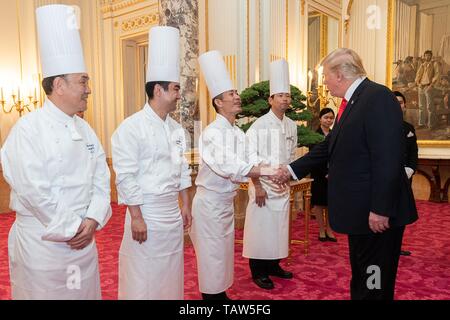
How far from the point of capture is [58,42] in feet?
6.26

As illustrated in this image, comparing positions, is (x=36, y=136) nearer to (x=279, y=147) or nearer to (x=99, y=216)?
(x=99, y=216)

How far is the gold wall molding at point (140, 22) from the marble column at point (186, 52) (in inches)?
103

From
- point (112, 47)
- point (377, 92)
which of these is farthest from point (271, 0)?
point (377, 92)

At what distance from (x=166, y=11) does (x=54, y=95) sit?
3.37 meters

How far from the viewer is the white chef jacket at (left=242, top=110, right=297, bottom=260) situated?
135 inches

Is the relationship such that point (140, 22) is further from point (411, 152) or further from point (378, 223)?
point (378, 223)

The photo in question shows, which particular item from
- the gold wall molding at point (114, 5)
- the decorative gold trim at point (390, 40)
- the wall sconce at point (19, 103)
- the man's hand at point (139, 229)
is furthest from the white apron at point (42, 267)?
the decorative gold trim at point (390, 40)

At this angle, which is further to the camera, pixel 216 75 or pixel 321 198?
pixel 321 198

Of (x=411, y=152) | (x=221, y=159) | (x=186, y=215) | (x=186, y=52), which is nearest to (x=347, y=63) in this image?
(x=221, y=159)

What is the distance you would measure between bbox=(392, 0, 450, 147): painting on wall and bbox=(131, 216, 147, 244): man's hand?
662 centimetres

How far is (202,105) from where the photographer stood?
5938 millimetres

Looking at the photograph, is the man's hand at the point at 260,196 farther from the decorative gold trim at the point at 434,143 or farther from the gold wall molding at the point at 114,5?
the gold wall molding at the point at 114,5

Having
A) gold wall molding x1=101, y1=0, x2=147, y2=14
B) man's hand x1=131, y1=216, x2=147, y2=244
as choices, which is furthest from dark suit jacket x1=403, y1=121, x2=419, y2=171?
gold wall molding x1=101, y1=0, x2=147, y2=14

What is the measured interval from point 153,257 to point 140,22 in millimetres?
6323
